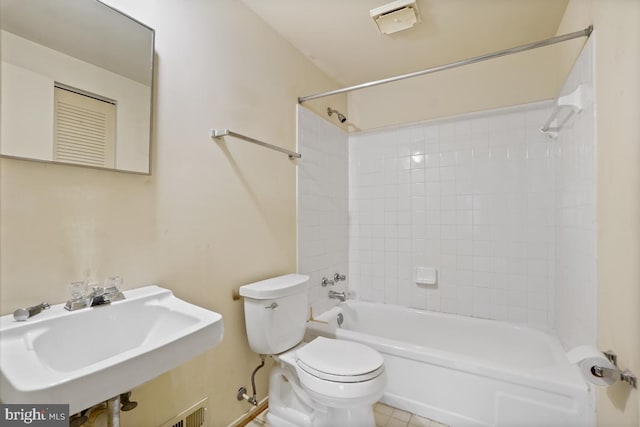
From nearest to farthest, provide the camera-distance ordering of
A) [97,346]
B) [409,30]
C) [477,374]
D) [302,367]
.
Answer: [97,346], [302,367], [477,374], [409,30]

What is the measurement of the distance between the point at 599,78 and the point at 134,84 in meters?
1.90

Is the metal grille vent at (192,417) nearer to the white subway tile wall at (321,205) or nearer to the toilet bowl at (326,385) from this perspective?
the toilet bowl at (326,385)

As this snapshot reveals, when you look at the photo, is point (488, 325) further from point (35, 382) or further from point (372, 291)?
point (35, 382)

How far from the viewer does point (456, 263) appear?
2340mm

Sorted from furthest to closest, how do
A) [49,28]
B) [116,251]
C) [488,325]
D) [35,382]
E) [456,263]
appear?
[456,263] → [488,325] → [116,251] → [49,28] → [35,382]

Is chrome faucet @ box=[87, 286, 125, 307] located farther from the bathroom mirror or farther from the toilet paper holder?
the toilet paper holder

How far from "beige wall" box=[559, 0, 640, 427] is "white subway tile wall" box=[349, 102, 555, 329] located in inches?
35.6

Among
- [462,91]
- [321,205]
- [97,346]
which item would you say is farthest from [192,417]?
[462,91]

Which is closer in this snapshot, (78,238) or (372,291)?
(78,238)

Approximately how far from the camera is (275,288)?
157 cm

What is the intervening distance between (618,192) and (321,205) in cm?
168

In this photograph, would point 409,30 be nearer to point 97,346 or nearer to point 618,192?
point 618,192

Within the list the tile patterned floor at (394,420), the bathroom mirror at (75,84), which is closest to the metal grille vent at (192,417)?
the tile patterned floor at (394,420)

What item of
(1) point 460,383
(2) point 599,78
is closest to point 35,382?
(1) point 460,383
